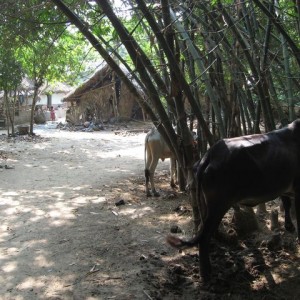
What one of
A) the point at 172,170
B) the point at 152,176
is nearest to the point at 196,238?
the point at 152,176

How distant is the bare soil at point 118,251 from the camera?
10.8 ft

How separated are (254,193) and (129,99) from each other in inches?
896

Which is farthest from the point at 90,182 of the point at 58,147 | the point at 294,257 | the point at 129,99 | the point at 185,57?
the point at 129,99

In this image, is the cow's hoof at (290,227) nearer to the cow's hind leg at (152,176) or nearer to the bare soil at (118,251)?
the bare soil at (118,251)

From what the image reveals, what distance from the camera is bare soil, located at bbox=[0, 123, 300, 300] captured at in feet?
10.8

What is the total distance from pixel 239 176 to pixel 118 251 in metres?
1.73

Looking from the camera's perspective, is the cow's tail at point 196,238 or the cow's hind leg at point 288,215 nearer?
the cow's tail at point 196,238

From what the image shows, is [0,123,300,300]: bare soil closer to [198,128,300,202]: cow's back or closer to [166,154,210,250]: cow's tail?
[166,154,210,250]: cow's tail

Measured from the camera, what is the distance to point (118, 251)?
4219 millimetres

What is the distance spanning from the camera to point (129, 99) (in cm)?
2564

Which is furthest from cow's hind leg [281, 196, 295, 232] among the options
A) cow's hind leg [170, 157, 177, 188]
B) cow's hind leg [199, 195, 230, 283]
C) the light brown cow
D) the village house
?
the village house

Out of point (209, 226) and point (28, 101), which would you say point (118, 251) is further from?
point (28, 101)

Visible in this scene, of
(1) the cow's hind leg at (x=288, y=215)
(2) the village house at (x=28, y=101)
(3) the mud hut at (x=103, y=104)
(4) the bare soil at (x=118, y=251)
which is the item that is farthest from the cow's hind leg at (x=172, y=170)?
(3) the mud hut at (x=103, y=104)

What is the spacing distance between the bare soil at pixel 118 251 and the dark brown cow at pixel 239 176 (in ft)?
1.21
